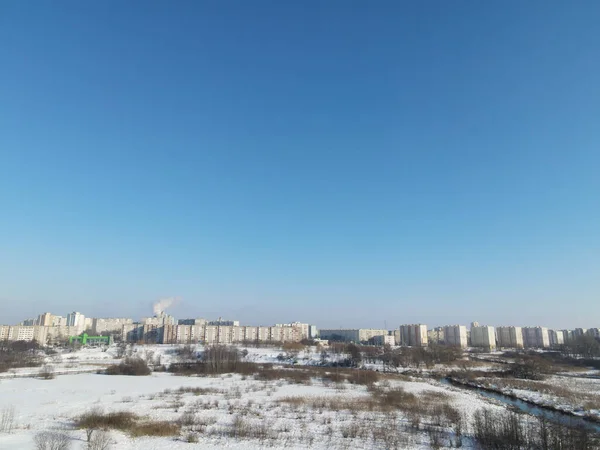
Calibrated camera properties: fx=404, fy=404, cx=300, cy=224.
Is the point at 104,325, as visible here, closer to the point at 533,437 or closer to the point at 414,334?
the point at 414,334

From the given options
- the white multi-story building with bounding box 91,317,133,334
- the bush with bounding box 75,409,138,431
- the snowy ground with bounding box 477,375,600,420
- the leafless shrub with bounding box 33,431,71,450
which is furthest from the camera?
the white multi-story building with bounding box 91,317,133,334

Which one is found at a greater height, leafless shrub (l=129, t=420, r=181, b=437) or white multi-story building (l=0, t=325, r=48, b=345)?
leafless shrub (l=129, t=420, r=181, b=437)

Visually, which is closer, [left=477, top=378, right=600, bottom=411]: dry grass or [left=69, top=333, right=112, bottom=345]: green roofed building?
[left=477, top=378, right=600, bottom=411]: dry grass

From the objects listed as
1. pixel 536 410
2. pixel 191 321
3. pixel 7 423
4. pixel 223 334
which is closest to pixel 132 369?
pixel 7 423

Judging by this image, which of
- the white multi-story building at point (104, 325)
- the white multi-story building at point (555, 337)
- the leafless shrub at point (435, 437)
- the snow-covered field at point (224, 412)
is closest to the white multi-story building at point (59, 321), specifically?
the white multi-story building at point (104, 325)

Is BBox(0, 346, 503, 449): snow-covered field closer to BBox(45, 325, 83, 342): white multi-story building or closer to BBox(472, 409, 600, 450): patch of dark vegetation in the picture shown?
BBox(472, 409, 600, 450): patch of dark vegetation

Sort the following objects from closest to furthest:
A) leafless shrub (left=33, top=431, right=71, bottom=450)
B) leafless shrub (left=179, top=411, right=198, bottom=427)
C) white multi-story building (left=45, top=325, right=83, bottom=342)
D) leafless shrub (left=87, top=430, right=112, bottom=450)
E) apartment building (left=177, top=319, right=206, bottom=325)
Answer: leafless shrub (left=33, top=431, right=71, bottom=450) < leafless shrub (left=87, top=430, right=112, bottom=450) < leafless shrub (left=179, top=411, right=198, bottom=427) < white multi-story building (left=45, top=325, right=83, bottom=342) < apartment building (left=177, top=319, right=206, bottom=325)

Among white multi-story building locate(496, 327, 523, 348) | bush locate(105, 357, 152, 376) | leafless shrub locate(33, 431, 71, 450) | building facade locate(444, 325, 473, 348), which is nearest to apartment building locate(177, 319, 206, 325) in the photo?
building facade locate(444, 325, 473, 348)
